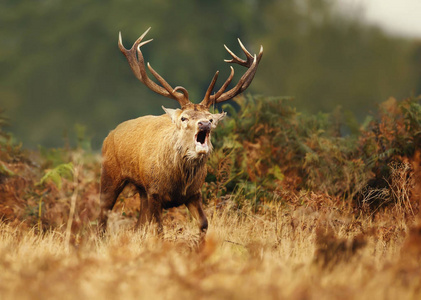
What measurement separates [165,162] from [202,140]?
0.64 metres

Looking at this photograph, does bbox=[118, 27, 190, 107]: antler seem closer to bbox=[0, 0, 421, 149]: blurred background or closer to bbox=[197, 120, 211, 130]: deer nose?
bbox=[197, 120, 211, 130]: deer nose

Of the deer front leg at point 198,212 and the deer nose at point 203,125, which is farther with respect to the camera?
the deer front leg at point 198,212

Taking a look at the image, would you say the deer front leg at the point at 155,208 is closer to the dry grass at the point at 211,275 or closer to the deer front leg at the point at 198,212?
the deer front leg at the point at 198,212

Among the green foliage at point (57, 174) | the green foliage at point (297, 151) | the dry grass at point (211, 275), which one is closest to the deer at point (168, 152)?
the green foliage at point (57, 174)

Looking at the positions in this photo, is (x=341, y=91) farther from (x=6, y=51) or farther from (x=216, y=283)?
(x=6, y=51)

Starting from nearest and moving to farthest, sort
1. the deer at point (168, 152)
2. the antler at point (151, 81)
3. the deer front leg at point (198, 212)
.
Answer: the deer at point (168, 152), the deer front leg at point (198, 212), the antler at point (151, 81)

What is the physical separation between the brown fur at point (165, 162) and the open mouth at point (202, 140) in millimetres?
67

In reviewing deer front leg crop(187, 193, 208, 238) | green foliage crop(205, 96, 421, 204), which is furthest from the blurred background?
deer front leg crop(187, 193, 208, 238)

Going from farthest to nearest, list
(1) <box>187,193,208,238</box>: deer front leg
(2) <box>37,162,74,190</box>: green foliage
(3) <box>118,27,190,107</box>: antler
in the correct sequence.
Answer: (2) <box>37,162,74,190</box>: green foliage
(3) <box>118,27,190,107</box>: antler
(1) <box>187,193,208,238</box>: deer front leg

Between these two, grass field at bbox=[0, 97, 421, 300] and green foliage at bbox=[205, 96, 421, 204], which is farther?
green foliage at bbox=[205, 96, 421, 204]

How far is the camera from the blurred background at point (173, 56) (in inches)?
696

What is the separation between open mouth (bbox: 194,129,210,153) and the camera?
640 centimetres

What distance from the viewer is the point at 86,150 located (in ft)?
38.6

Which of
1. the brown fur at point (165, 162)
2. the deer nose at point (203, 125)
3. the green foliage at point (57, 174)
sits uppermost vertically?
the deer nose at point (203, 125)
